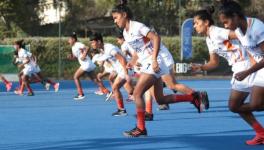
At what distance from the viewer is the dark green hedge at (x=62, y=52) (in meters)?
29.5

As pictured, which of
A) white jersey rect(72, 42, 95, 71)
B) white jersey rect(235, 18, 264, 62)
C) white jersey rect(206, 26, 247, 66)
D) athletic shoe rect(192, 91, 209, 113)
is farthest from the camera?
white jersey rect(72, 42, 95, 71)

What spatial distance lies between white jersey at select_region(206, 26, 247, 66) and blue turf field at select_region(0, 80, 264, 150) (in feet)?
3.61

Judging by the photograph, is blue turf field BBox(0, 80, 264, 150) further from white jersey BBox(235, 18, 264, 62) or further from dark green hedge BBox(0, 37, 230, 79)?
dark green hedge BBox(0, 37, 230, 79)

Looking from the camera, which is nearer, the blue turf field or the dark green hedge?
the blue turf field

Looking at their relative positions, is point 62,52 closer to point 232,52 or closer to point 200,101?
point 200,101

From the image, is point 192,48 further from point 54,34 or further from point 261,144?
point 261,144

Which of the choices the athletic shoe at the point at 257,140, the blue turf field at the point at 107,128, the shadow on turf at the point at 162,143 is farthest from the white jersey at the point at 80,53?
the athletic shoe at the point at 257,140

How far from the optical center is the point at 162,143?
29.0ft

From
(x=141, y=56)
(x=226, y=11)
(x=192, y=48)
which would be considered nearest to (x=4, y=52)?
(x=192, y=48)

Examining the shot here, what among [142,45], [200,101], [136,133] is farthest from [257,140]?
[200,101]

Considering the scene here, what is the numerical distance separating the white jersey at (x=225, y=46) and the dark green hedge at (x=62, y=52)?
20.9 m

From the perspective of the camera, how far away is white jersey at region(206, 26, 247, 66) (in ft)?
28.2

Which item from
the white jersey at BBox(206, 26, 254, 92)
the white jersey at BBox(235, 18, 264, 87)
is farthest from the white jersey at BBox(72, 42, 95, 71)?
the white jersey at BBox(235, 18, 264, 87)

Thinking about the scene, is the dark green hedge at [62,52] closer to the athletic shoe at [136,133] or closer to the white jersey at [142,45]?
the white jersey at [142,45]
